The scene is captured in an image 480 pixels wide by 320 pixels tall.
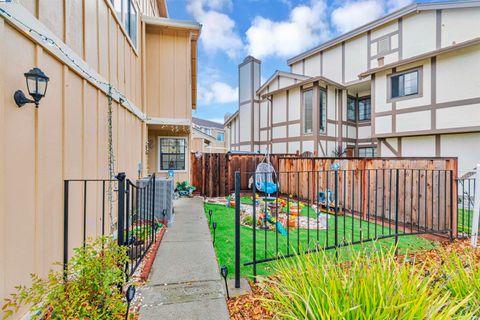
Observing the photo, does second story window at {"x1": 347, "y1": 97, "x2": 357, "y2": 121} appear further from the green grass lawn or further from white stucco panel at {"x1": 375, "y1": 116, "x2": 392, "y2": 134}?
the green grass lawn

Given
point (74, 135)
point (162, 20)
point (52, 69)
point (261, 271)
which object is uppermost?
point (162, 20)

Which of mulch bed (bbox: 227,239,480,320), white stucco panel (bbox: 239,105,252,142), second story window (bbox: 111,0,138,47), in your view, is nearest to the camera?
mulch bed (bbox: 227,239,480,320)

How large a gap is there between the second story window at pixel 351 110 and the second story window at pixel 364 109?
316mm

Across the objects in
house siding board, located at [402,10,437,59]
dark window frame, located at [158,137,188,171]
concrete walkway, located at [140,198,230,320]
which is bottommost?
concrete walkway, located at [140,198,230,320]

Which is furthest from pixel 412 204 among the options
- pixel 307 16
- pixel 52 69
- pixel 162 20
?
pixel 307 16

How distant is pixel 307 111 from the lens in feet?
43.5

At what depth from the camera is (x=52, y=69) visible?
2.65 meters

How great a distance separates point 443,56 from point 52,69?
1175 centimetres

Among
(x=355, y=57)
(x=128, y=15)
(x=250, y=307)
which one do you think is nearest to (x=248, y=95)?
(x=355, y=57)

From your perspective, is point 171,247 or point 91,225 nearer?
point 91,225

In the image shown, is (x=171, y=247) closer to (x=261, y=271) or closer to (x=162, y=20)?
(x=261, y=271)

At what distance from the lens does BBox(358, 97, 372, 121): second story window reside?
14.4 meters

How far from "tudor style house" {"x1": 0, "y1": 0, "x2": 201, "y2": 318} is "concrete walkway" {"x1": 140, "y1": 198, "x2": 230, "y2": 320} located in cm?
114

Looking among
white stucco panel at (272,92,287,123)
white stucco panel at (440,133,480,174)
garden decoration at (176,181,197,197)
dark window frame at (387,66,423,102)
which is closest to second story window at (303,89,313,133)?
white stucco panel at (272,92,287,123)
